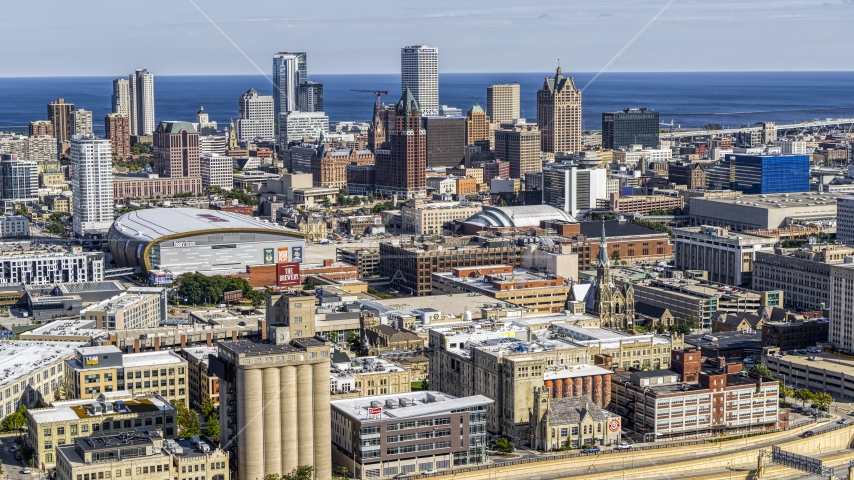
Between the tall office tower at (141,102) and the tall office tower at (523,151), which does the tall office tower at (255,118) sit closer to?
the tall office tower at (141,102)

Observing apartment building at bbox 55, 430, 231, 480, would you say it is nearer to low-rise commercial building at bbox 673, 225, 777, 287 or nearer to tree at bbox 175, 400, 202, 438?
tree at bbox 175, 400, 202, 438

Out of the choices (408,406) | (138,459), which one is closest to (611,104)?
(408,406)

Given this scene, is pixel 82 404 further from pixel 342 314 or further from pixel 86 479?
pixel 342 314

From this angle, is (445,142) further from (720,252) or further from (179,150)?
(720,252)

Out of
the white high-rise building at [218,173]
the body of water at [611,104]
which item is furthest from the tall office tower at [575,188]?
the body of water at [611,104]

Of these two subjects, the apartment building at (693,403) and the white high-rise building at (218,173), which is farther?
the white high-rise building at (218,173)
